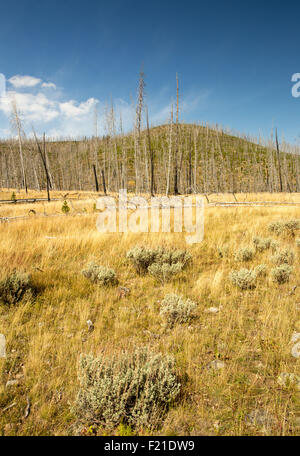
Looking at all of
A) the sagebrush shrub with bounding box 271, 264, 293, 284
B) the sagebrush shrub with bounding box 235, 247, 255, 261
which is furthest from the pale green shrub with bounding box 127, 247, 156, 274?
the sagebrush shrub with bounding box 271, 264, 293, 284

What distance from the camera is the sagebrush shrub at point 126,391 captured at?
185cm

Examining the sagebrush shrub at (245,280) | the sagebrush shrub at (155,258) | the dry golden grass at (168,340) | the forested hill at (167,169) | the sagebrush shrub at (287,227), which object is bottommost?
the dry golden grass at (168,340)

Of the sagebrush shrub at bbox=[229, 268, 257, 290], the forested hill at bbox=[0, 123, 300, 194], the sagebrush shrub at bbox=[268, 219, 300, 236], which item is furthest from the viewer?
the forested hill at bbox=[0, 123, 300, 194]

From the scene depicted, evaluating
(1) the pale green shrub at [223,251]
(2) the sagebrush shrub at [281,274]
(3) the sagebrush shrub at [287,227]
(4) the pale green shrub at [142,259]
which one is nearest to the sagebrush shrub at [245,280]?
(2) the sagebrush shrub at [281,274]

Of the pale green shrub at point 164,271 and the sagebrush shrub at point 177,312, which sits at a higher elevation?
the pale green shrub at point 164,271

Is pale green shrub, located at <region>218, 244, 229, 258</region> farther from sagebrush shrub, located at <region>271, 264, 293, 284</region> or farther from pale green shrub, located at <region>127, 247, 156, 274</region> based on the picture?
pale green shrub, located at <region>127, 247, 156, 274</region>

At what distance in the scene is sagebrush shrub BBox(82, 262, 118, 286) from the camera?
4315mm

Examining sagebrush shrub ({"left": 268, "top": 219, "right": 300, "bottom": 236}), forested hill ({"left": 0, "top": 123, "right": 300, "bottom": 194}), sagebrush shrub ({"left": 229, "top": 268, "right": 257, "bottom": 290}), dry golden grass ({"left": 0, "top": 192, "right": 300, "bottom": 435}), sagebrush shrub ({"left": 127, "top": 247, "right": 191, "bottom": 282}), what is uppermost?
forested hill ({"left": 0, "top": 123, "right": 300, "bottom": 194})

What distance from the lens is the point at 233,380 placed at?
2.24 metres

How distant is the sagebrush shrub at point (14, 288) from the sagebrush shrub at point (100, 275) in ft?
3.43

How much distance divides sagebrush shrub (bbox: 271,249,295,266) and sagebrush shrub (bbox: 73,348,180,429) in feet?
12.9

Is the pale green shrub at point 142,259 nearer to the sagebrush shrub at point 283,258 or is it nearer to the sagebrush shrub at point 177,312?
the sagebrush shrub at point 177,312

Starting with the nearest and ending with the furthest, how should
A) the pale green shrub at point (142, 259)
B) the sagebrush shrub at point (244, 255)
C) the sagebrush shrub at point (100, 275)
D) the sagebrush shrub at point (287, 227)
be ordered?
the sagebrush shrub at point (100, 275), the pale green shrub at point (142, 259), the sagebrush shrub at point (244, 255), the sagebrush shrub at point (287, 227)
